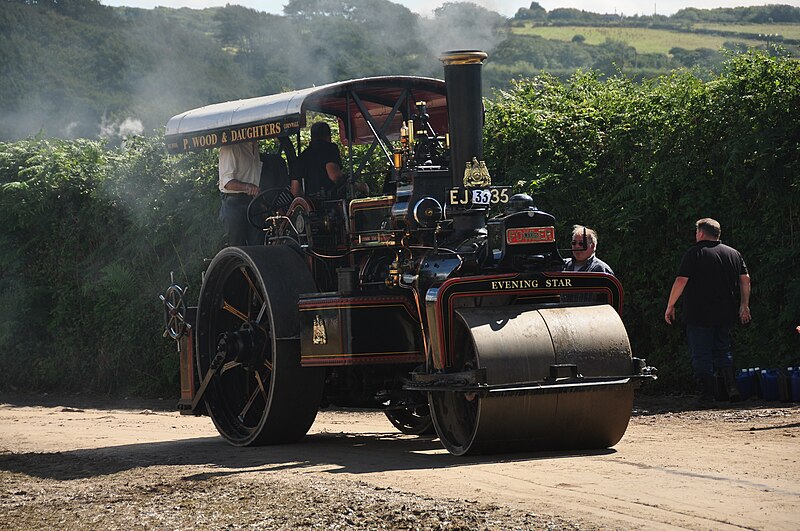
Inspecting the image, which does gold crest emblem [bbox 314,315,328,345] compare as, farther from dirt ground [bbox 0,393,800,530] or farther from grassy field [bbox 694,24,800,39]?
grassy field [bbox 694,24,800,39]

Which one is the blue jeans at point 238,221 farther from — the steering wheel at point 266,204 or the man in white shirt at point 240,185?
the steering wheel at point 266,204

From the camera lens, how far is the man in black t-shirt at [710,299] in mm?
9859

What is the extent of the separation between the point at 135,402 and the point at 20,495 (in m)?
7.19

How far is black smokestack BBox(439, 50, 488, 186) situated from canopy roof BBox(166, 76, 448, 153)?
38.6 inches

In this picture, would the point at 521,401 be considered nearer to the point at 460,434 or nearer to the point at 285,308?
the point at 460,434

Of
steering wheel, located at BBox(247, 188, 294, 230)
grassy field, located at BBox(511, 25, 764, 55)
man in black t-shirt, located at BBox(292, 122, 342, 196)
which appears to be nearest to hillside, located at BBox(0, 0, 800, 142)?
grassy field, located at BBox(511, 25, 764, 55)

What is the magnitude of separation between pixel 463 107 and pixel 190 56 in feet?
113

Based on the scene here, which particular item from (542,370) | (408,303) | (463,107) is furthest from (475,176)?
(542,370)

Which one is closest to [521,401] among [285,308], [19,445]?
[285,308]

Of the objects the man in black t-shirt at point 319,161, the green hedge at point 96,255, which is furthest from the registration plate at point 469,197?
the green hedge at point 96,255

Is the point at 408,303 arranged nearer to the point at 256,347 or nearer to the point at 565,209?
the point at 256,347

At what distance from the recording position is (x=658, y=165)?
35.7 feet

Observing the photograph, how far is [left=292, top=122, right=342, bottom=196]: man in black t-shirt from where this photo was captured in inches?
382

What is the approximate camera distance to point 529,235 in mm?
7703
